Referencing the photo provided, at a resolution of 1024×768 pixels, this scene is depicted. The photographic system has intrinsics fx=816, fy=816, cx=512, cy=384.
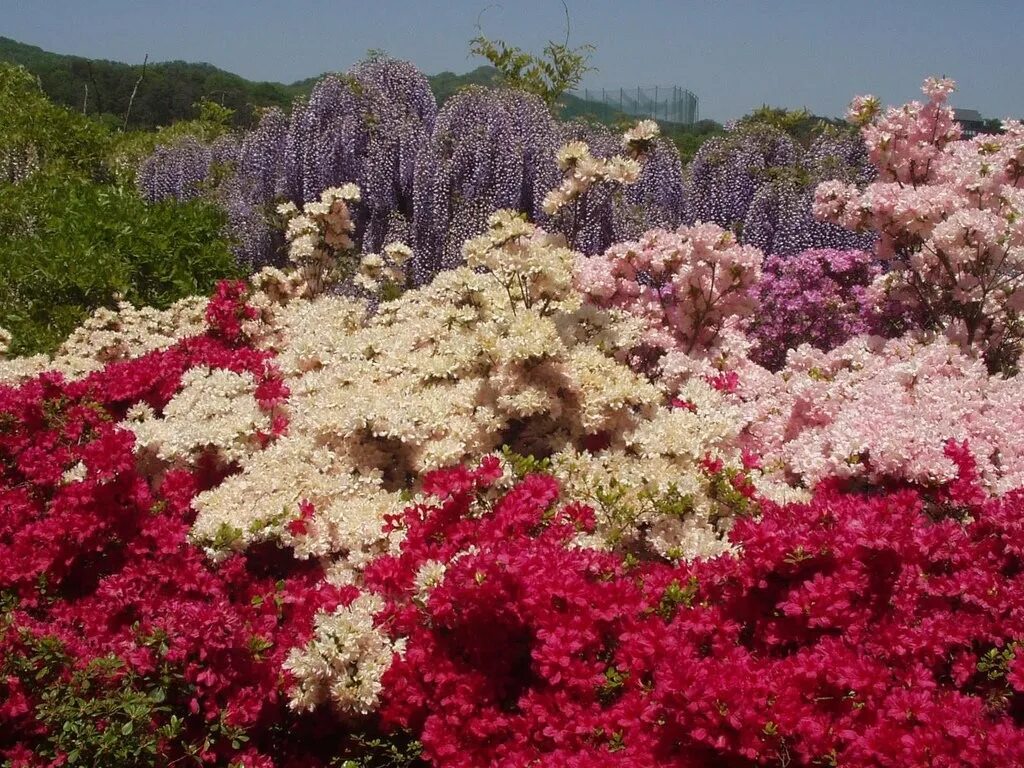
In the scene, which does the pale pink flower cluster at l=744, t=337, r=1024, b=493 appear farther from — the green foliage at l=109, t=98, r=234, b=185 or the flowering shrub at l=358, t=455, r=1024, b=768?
the green foliage at l=109, t=98, r=234, b=185

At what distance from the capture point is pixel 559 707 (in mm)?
2242

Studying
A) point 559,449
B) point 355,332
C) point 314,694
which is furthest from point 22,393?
point 559,449

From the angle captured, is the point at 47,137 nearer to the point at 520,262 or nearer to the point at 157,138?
the point at 157,138

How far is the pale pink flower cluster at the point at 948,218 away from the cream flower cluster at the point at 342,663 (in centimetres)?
298

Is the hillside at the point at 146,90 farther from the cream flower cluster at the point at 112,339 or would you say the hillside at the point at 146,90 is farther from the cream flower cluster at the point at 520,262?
the cream flower cluster at the point at 520,262

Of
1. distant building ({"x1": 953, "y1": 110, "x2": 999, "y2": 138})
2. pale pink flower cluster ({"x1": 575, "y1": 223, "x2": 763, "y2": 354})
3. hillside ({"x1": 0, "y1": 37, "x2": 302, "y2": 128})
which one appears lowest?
pale pink flower cluster ({"x1": 575, "y1": 223, "x2": 763, "y2": 354})

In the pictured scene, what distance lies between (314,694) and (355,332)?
2.28m

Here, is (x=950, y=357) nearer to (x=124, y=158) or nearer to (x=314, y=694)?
(x=314, y=694)

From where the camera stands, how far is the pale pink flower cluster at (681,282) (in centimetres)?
397

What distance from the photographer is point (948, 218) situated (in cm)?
369

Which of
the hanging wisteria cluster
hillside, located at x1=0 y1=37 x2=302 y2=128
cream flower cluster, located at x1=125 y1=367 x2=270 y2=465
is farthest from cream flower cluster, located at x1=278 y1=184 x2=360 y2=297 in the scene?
hillside, located at x1=0 y1=37 x2=302 y2=128

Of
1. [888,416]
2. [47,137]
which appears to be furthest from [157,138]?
[888,416]

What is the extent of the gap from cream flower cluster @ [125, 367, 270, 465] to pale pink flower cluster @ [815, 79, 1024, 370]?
3069 millimetres

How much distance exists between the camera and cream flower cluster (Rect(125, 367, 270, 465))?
11.0ft
